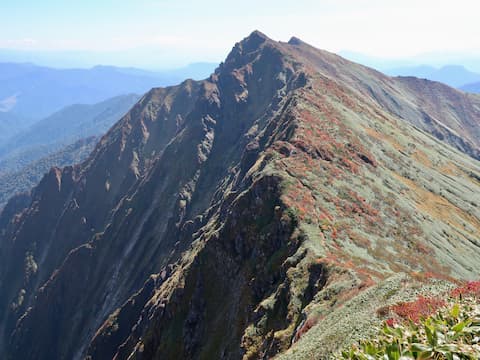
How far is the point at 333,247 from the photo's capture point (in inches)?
1654

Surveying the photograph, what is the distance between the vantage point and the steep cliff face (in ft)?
119

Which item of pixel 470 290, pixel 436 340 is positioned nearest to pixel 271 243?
pixel 470 290

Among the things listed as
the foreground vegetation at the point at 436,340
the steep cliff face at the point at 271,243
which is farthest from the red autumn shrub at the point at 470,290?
the foreground vegetation at the point at 436,340

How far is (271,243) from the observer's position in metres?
48.1

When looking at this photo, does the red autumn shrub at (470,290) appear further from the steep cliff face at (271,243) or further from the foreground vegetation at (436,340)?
the foreground vegetation at (436,340)

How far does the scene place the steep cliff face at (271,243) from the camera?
119 ft

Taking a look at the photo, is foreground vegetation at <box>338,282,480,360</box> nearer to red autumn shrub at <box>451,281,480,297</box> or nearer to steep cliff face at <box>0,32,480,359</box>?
red autumn shrub at <box>451,281,480,297</box>

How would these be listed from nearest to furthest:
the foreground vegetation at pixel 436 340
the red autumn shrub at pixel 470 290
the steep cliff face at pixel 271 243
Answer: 1. the foreground vegetation at pixel 436 340
2. the red autumn shrub at pixel 470 290
3. the steep cliff face at pixel 271 243

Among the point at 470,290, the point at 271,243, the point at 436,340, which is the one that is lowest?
the point at 271,243

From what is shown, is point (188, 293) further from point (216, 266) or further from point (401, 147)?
point (401, 147)

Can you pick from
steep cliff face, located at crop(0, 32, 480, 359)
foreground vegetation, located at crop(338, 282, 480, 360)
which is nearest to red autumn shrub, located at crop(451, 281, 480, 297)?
steep cliff face, located at crop(0, 32, 480, 359)

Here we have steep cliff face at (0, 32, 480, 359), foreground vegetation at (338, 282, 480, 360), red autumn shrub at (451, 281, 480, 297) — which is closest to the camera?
foreground vegetation at (338, 282, 480, 360)

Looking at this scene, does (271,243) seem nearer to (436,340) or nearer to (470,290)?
(470,290)

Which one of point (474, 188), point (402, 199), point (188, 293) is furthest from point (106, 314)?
point (474, 188)
